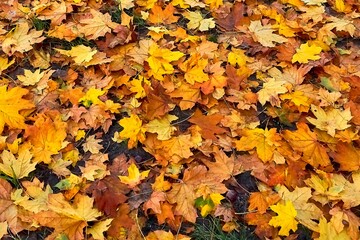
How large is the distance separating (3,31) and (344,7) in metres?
2.37

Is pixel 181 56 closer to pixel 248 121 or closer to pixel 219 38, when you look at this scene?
pixel 219 38

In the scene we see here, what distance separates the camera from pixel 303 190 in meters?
2.12

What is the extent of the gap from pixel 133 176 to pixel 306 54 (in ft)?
Answer: 4.47

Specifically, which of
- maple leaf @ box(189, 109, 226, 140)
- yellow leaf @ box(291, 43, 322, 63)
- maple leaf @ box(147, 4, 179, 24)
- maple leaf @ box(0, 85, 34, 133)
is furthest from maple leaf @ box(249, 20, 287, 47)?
maple leaf @ box(0, 85, 34, 133)

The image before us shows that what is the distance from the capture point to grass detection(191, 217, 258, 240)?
6.66 feet

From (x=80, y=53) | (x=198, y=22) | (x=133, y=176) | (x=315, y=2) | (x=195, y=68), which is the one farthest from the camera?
(x=315, y=2)

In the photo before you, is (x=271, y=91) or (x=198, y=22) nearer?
(x=271, y=91)

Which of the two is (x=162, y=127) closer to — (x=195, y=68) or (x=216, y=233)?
(x=195, y=68)

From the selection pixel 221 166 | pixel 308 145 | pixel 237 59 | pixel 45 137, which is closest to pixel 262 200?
pixel 221 166

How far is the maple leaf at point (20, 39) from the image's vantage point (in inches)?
109

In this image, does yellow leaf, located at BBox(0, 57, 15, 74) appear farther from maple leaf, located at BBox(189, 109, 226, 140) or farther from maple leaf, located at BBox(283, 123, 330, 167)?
maple leaf, located at BBox(283, 123, 330, 167)

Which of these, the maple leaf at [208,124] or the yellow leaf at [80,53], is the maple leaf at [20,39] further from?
the maple leaf at [208,124]

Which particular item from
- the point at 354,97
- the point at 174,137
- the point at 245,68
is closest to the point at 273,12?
the point at 245,68

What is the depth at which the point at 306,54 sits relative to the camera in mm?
2779
